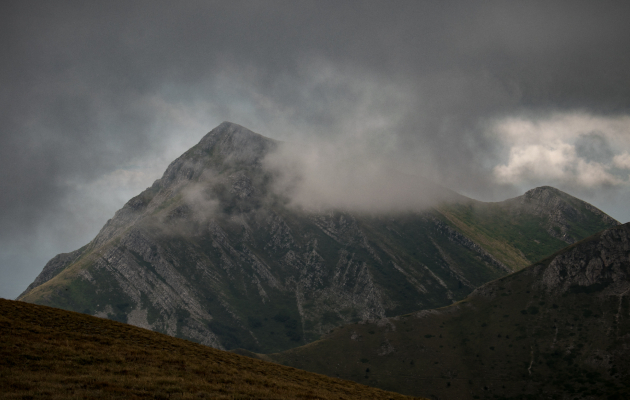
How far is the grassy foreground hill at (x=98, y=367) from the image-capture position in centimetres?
2253

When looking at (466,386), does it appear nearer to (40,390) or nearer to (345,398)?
(345,398)

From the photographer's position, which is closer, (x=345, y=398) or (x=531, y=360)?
(x=345, y=398)

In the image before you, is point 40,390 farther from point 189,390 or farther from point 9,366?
point 189,390

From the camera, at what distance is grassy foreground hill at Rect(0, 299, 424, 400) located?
Answer: 22.5 metres

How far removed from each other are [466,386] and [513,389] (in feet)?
70.5

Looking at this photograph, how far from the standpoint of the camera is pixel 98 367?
2827 centimetres

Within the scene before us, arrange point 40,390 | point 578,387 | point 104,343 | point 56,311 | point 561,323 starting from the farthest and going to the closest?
1. point 561,323
2. point 578,387
3. point 56,311
4. point 104,343
5. point 40,390

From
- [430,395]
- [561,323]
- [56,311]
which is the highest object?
[56,311]

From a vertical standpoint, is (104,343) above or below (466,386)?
above

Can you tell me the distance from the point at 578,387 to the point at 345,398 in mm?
174751

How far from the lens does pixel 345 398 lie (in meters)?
39.7

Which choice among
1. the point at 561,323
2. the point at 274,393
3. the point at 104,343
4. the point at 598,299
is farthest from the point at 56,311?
the point at 598,299

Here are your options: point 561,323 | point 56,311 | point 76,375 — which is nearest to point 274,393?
point 76,375

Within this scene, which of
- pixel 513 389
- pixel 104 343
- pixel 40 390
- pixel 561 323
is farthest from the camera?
pixel 561 323
